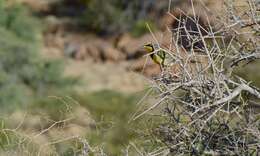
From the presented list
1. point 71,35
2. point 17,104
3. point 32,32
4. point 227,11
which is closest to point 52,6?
point 71,35

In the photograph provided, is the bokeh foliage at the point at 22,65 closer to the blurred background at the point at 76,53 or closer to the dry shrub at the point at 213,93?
the blurred background at the point at 76,53

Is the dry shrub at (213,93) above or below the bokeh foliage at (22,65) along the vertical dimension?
above

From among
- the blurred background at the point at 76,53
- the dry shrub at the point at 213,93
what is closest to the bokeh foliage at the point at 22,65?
the blurred background at the point at 76,53

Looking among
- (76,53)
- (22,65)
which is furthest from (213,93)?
(76,53)

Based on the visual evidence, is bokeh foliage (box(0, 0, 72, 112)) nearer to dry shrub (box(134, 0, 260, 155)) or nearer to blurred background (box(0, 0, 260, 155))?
blurred background (box(0, 0, 260, 155))

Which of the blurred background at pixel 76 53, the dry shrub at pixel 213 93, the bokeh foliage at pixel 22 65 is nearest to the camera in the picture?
the dry shrub at pixel 213 93

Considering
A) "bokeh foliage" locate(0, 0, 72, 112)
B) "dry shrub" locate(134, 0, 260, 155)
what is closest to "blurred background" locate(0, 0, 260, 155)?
"bokeh foliage" locate(0, 0, 72, 112)

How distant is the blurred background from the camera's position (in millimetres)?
16161

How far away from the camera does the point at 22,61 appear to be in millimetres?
17875

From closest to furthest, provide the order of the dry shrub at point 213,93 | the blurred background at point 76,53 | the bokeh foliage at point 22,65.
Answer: the dry shrub at point 213,93
the blurred background at point 76,53
the bokeh foliage at point 22,65

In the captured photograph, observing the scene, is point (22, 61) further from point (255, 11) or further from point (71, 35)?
point (255, 11)

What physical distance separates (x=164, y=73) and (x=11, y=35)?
13365 millimetres

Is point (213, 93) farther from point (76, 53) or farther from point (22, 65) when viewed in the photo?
point (76, 53)

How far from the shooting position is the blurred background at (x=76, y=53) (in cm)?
1616
